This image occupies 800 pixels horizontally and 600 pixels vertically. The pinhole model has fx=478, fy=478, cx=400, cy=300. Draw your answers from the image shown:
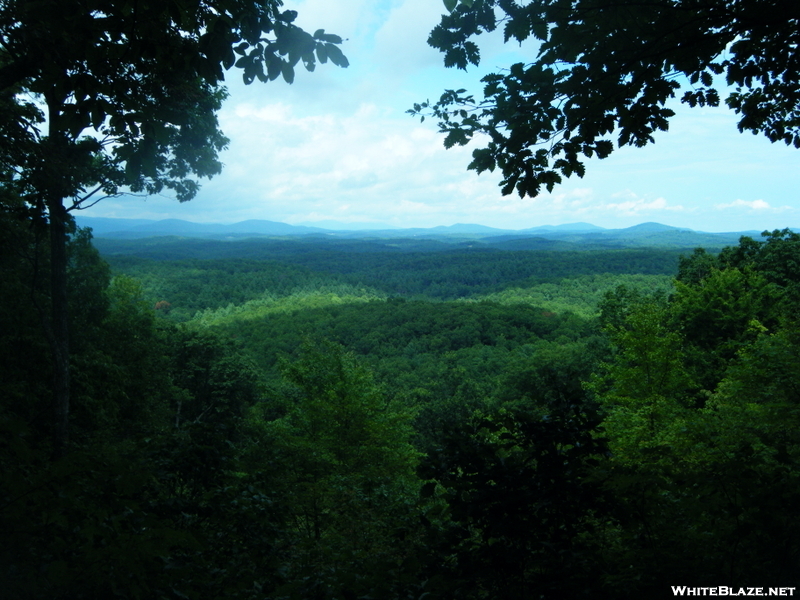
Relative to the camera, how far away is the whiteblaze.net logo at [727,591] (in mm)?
2262

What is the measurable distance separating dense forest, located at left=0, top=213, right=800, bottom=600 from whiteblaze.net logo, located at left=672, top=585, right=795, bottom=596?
38 millimetres

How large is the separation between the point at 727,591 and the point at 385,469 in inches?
494

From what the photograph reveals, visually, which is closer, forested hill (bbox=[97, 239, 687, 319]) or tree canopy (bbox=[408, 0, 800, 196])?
tree canopy (bbox=[408, 0, 800, 196])

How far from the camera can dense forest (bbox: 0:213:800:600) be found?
8.43 feet

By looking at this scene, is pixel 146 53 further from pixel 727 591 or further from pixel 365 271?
pixel 365 271

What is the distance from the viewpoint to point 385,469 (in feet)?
46.6

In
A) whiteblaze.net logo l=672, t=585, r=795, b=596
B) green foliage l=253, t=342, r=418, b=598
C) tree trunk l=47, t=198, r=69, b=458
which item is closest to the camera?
whiteblaze.net logo l=672, t=585, r=795, b=596

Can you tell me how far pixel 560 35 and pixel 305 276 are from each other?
13620 centimetres

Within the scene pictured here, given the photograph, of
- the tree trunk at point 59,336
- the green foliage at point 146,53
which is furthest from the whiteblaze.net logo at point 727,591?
the tree trunk at point 59,336

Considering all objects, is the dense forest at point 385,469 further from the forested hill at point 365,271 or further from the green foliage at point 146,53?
the forested hill at point 365,271

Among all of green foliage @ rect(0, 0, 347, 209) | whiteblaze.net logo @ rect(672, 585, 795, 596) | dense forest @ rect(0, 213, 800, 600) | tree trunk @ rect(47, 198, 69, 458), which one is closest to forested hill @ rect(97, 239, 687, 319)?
dense forest @ rect(0, 213, 800, 600)

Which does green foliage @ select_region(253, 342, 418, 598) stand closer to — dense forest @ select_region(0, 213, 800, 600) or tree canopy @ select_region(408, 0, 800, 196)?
dense forest @ select_region(0, 213, 800, 600)

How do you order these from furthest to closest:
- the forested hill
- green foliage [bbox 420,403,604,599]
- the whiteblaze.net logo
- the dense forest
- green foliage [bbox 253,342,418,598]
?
the forested hill
green foliage [bbox 253,342,418,598]
green foliage [bbox 420,403,604,599]
the dense forest
the whiteblaze.net logo

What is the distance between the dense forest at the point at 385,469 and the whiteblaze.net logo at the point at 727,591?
1.5 inches
